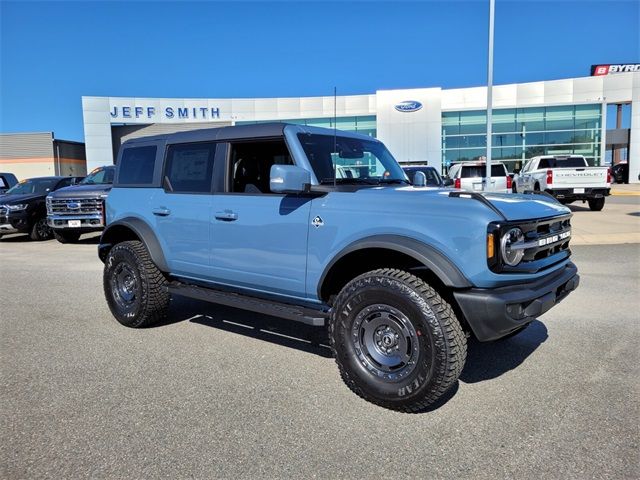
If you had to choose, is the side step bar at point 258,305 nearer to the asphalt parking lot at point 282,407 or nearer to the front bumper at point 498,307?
the asphalt parking lot at point 282,407

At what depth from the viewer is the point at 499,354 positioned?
446 centimetres

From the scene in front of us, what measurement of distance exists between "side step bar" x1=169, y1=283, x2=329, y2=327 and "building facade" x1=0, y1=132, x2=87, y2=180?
42.9 m

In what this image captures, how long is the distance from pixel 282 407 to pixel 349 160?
2.17 meters

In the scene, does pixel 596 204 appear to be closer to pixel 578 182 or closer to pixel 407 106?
pixel 578 182

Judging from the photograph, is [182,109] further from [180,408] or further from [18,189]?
[180,408]

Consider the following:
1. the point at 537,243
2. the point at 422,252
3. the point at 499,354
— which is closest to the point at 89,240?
the point at 499,354

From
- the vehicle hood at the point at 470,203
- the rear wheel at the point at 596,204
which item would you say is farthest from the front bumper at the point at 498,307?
the rear wheel at the point at 596,204

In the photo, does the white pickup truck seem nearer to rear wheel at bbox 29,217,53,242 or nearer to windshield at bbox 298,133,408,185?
windshield at bbox 298,133,408,185

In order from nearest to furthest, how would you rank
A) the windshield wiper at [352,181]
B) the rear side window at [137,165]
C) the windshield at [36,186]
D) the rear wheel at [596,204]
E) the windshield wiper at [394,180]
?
1. the windshield wiper at [352,181]
2. the windshield wiper at [394,180]
3. the rear side window at [137,165]
4. the windshield at [36,186]
5. the rear wheel at [596,204]

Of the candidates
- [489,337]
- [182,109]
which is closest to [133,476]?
[489,337]

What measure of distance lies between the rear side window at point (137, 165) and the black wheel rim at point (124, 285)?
0.93 meters

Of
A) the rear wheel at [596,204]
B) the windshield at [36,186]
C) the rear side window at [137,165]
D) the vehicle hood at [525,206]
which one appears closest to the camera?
the vehicle hood at [525,206]

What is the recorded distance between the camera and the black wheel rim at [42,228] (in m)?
14.0

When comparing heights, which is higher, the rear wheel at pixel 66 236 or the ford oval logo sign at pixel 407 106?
the ford oval logo sign at pixel 407 106
